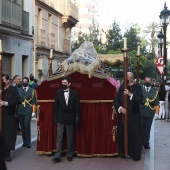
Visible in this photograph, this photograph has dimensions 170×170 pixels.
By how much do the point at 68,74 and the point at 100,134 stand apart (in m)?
1.49

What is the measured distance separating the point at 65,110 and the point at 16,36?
14471 millimetres

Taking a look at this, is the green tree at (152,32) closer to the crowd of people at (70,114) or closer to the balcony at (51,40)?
the balcony at (51,40)

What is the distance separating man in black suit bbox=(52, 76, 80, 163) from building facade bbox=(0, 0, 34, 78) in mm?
11649

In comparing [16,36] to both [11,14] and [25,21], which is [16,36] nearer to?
[25,21]

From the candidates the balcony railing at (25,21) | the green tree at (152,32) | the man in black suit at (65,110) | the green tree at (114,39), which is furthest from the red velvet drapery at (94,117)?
the green tree at (152,32)

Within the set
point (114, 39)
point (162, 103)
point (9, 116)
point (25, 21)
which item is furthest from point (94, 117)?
point (114, 39)

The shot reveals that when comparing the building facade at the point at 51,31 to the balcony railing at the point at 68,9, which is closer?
the building facade at the point at 51,31

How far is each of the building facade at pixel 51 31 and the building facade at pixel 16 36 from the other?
134 cm

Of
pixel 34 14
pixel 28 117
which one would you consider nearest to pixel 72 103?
pixel 28 117

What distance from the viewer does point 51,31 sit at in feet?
99.2

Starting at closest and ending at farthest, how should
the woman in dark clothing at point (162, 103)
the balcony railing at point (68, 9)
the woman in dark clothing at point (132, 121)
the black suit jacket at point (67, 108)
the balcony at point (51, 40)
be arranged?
the black suit jacket at point (67, 108) < the woman in dark clothing at point (132, 121) < the woman in dark clothing at point (162, 103) < the balcony at point (51, 40) < the balcony railing at point (68, 9)

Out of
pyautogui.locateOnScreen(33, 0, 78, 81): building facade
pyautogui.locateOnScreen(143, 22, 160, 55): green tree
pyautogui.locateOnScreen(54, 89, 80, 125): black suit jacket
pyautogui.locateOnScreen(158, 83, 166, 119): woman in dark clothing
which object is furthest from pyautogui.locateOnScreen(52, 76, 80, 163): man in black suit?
pyautogui.locateOnScreen(143, 22, 160, 55): green tree

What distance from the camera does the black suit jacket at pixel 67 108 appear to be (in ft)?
28.6

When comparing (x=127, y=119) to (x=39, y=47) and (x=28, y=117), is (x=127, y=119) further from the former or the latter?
(x=39, y=47)
